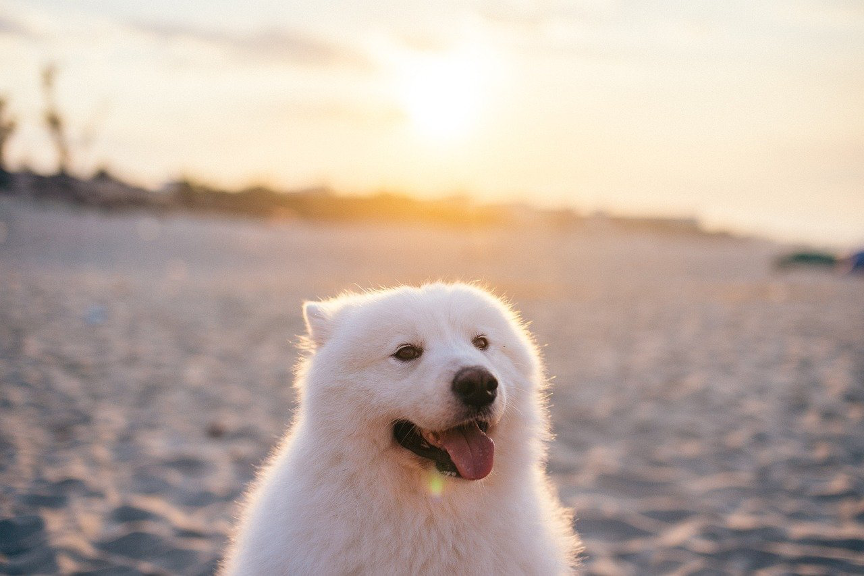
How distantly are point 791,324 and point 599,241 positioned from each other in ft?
81.7

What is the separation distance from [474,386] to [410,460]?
1.31 feet

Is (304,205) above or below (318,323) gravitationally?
above

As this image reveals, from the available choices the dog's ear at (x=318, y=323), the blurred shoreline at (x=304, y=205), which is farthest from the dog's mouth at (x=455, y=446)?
the blurred shoreline at (x=304, y=205)

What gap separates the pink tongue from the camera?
2369 millimetres

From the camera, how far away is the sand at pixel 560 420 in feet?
12.7

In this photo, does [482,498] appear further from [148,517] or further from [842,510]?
[842,510]

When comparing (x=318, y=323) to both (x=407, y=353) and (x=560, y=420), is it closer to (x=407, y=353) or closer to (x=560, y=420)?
(x=407, y=353)

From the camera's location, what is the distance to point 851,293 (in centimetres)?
→ 1672

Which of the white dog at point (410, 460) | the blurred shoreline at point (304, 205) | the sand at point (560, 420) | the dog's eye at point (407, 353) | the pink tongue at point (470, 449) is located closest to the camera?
the white dog at point (410, 460)

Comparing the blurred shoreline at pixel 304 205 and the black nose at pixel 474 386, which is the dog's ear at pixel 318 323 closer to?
the black nose at pixel 474 386

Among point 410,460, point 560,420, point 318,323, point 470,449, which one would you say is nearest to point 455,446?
point 470,449

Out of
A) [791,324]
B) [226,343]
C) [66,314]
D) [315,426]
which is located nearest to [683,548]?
[315,426]

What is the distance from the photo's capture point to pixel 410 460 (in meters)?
2.44

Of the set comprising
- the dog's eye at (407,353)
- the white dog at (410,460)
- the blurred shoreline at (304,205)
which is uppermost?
the blurred shoreline at (304,205)
